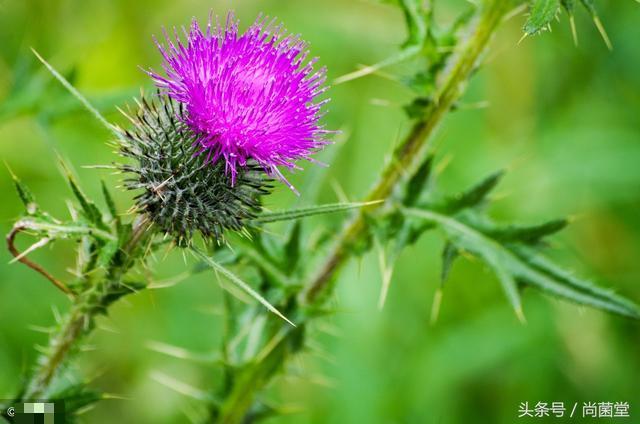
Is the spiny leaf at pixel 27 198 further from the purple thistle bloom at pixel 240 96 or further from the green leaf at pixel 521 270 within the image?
the green leaf at pixel 521 270

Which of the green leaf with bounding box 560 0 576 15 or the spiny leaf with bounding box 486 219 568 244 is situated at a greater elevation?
the green leaf with bounding box 560 0 576 15

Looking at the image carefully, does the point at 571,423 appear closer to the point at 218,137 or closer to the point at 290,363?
the point at 290,363

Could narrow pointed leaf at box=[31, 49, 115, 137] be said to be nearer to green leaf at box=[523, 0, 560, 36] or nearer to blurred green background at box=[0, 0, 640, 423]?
green leaf at box=[523, 0, 560, 36]

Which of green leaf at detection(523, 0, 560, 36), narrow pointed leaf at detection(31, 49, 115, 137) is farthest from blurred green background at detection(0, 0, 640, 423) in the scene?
narrow pointed leaf at detection(31, 49, 115, 137)

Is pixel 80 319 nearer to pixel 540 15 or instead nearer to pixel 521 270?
pixel 521 270

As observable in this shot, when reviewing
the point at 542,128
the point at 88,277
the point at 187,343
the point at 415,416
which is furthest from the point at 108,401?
the point at 542,128

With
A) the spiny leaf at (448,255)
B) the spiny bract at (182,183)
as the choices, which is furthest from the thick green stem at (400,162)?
the spiny bract at (182,183)

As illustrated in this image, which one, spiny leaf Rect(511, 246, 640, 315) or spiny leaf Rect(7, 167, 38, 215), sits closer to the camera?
spiny leaf Rect(7, 167, 38, 215)

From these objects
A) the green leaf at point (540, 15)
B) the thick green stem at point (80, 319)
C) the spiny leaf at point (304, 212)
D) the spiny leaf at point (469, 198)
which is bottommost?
the thick green stem at point (80, 319)
